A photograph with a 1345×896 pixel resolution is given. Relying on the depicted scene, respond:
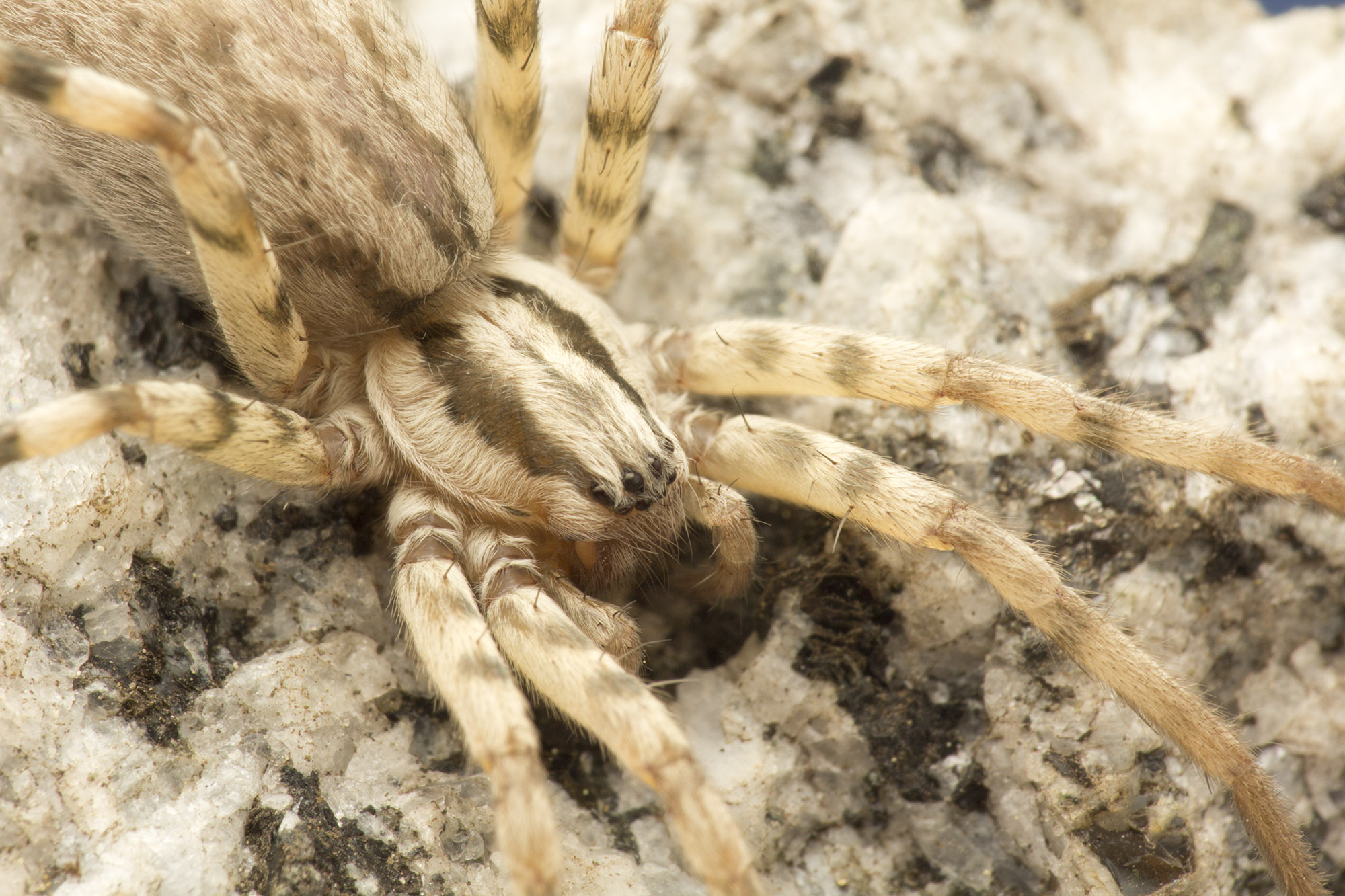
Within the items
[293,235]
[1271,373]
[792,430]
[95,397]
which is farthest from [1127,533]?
[95,397]

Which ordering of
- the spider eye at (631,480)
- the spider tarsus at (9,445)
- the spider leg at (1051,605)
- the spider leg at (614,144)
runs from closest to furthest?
the spider tarsus at (9,445) → the spider leg at (1051,605) → the spider eye at (631,480) → the spider leg at (614,144)

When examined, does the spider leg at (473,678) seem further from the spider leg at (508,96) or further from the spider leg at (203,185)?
the spider leg at (508,96)

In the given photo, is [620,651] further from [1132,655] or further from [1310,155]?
[1310,155]

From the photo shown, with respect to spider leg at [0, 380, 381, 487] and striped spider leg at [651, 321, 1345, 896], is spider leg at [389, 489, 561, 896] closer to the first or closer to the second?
spider leg at [0, 380, 381, 487]

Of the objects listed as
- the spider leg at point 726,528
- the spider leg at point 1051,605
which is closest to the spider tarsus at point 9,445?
the spider leg at point 726,528

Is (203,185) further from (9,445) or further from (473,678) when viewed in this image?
(473,678)

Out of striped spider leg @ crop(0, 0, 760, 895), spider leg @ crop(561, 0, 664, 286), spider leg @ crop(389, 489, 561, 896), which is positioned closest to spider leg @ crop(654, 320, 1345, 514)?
striped spider leg @ crop(0, 0, 760, 895)
